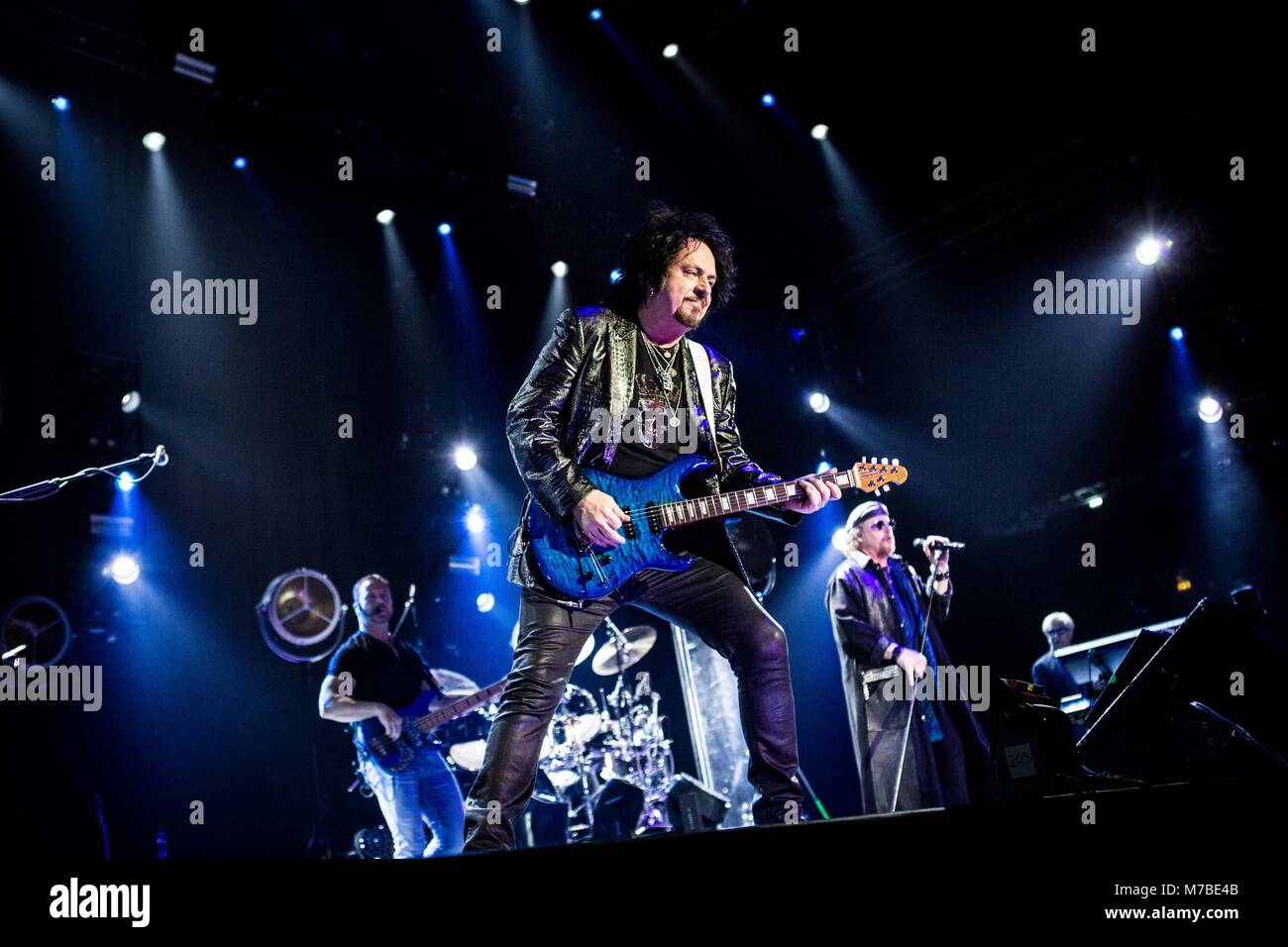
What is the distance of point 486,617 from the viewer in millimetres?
10984

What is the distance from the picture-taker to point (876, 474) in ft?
13.9

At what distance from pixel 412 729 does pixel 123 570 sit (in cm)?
367

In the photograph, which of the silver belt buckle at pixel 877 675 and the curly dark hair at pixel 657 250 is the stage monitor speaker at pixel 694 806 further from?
the curly dark hair at pixel 657 250

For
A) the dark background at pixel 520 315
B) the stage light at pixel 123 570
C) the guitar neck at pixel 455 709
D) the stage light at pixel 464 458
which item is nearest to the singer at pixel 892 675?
the guitar neck at pixel 455 709

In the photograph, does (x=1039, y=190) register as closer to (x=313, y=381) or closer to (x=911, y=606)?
(x=911, y=606)

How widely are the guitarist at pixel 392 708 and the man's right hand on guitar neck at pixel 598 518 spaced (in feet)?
11.9

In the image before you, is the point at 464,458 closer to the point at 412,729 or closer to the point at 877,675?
the point at 412,729

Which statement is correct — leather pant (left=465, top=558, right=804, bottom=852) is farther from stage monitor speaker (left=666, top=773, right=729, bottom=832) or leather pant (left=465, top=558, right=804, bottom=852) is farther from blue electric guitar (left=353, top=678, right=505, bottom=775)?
stage monitor speaker (left=666, top=773, right=729, bottom=832)

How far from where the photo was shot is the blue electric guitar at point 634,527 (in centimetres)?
355

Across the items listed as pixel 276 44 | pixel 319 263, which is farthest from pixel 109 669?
pixel 276 44

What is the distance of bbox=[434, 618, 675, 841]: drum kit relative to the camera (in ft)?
28.1

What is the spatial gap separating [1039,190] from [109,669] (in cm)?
981
